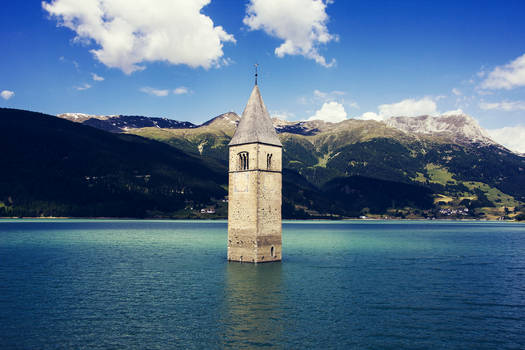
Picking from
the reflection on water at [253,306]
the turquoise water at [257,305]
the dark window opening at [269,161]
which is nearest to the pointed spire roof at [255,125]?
the dark window opening at [269,161]

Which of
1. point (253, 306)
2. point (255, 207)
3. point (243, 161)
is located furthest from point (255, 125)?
point (253, 306)

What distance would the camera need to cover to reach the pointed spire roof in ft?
217

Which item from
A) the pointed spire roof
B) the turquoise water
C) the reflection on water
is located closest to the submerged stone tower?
the pointed spire roof

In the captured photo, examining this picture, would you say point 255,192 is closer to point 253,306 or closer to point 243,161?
point 243,161

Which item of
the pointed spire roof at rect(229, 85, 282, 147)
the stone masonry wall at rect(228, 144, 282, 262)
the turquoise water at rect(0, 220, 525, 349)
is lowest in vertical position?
the turquoise water at rect(0, 220, 525, 349)

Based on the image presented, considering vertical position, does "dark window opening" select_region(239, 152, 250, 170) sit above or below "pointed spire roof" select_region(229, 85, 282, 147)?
below

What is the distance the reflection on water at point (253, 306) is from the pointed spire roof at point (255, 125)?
17470 mm

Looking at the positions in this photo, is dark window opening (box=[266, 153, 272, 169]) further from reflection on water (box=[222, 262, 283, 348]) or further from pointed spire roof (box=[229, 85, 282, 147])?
reflection on water (box=[222, 262, 283, 348])

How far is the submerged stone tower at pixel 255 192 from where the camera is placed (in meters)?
63.7

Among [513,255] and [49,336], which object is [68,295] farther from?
[513,255]

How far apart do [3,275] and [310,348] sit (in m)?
46.4

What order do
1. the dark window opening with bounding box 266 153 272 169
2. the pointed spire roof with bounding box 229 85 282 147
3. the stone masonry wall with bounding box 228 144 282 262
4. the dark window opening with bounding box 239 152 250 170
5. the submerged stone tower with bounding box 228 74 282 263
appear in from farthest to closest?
the dark window opening with bounding box 266 153 272 169
the dark window opening with bounding box 239 152 250 170
the pointed spire roof with bounding box 229 85 282 147
the submerged stone tower with bounding box 228 74 282 263
the stone masonry wall with bounding box 228 144 282 262

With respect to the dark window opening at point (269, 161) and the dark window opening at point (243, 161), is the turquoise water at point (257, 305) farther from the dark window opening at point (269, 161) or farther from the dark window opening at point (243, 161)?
the dark window opening at point (269, 161)

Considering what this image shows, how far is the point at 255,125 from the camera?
66.9 metres
